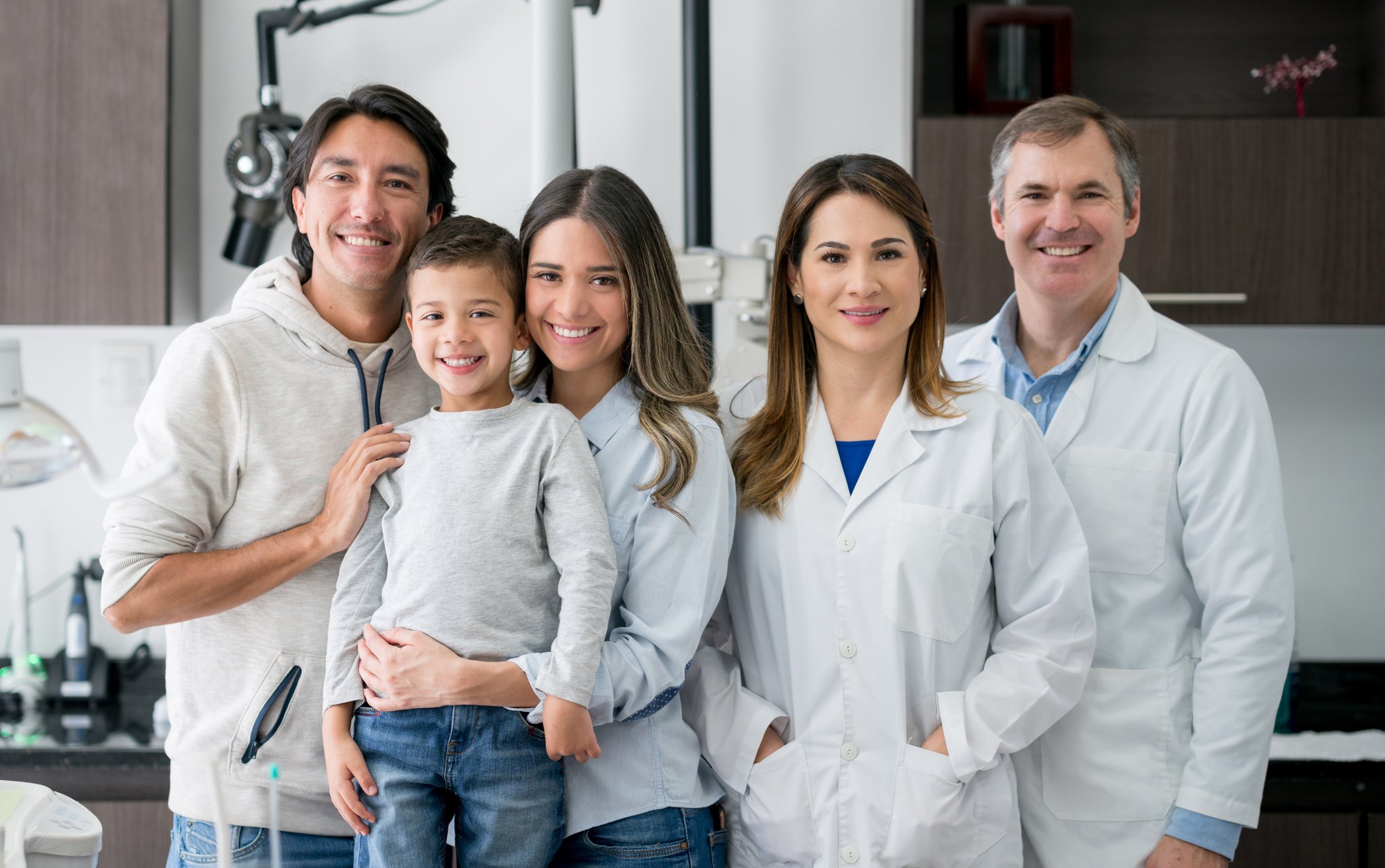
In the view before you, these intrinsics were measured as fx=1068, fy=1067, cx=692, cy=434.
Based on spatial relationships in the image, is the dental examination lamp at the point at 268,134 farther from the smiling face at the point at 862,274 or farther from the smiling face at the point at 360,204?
the smiling face at the point at 862,274

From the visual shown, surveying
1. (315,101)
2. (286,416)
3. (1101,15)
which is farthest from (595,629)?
(1101,15)

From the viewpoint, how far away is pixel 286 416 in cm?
134

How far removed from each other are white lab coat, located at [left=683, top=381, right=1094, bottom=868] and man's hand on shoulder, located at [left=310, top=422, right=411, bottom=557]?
48cm

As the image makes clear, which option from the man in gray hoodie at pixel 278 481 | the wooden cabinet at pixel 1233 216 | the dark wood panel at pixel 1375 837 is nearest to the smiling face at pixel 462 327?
the man in gray hoodie at pixel 278 481

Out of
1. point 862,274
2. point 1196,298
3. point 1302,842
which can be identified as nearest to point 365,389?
point 862,274

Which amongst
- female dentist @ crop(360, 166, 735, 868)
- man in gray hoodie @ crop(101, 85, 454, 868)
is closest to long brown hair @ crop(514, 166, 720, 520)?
female dentist @ crop(360, 166, 735, 868)

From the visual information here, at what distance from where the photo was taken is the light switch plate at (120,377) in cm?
243

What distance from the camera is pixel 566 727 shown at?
3.81 ft

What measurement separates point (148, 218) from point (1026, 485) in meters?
1.76

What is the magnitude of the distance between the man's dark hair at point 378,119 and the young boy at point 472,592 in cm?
20

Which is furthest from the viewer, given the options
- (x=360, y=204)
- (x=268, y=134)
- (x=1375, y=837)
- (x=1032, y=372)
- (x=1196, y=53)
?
(x=1196, y=53)

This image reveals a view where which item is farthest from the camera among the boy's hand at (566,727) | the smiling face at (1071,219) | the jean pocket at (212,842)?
the smiling face at (1071,219)

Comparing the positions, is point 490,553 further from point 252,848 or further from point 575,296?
point 252,848

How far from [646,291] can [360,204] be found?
0.39 m
